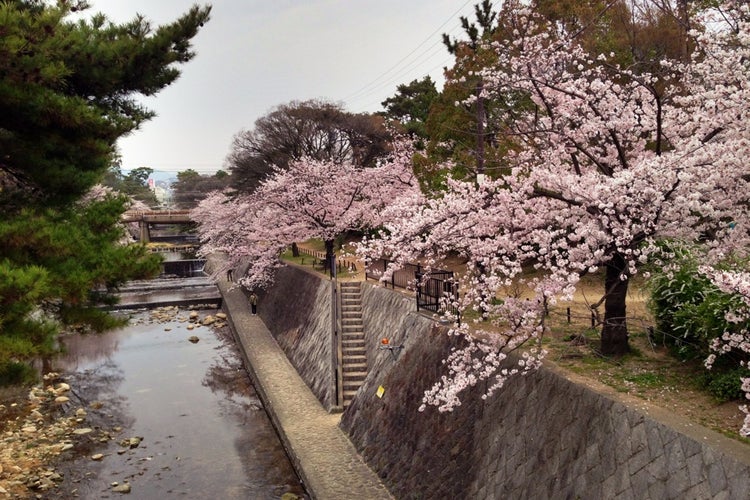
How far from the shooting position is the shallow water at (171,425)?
39.2 ft

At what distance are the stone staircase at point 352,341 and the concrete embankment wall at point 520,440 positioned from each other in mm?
527

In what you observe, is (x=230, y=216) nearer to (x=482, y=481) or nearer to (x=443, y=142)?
(x=443, y=142)

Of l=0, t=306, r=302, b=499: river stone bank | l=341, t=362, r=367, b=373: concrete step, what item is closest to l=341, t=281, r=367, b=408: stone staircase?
l=341, t=362, r=367, b=373: concrete step

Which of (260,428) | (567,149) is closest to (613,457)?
(567,149)

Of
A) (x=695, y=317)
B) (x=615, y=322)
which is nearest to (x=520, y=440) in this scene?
(x=615, y=322)

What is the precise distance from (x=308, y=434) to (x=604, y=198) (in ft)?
30.7

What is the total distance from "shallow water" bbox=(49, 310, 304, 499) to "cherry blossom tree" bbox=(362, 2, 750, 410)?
7031 mm

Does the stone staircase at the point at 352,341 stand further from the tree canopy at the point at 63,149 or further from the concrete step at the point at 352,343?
the tree canopy at the point at 63,149

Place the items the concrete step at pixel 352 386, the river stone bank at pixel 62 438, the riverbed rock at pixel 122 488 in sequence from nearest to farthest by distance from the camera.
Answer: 1. the riverbed rock at pixel 122 488
2. the river stone bank at pixel 62 438
3. the concrete step at pixel 352 386

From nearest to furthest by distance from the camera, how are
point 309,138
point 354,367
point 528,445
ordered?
point 528,445, point 354,367, point 309,138

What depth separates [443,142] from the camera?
17.8 meters

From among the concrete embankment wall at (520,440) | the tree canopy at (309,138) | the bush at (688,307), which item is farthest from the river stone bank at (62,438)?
the tree canopy at (309,138)

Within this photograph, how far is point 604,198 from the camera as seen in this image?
659cm

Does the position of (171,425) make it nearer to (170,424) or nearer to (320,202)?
(170,424)
